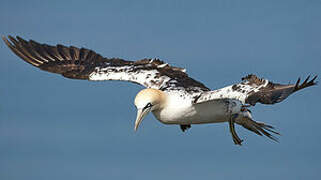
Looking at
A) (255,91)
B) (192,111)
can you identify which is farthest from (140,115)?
(255,91)

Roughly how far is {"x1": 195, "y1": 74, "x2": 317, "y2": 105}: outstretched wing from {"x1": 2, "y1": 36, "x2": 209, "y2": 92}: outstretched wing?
2.49m

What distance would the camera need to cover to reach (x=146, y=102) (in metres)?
20.7

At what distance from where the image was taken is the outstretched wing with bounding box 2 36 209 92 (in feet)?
77.9

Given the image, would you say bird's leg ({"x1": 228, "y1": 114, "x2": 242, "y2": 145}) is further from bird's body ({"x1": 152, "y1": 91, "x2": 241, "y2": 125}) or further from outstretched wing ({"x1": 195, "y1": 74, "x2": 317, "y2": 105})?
outstretched wing ({"x1": 195, "y1": 74, "x2": 317, "y2": 105})

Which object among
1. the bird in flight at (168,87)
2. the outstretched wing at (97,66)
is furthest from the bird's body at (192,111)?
the outstretched wing at (97,66)

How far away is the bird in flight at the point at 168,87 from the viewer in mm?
19469

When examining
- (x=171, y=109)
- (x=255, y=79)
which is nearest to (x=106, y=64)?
(x=171, y=109)

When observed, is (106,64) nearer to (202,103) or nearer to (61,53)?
(61,53)

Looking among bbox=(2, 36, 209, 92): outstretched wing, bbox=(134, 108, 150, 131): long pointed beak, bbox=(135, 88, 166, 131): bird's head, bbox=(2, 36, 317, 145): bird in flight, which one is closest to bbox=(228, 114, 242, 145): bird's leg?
bbox=(2, 36, 317, 145): bird in flight

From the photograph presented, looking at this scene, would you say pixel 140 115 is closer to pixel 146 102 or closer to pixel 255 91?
pixel 146 102

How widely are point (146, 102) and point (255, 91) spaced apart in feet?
10.7

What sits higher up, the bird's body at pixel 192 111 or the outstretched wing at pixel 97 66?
the outstretched wing at pixel 97 66

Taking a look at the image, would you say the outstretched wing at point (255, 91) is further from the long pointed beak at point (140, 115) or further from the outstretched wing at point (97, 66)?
the outstretched wing at point (97, 66)

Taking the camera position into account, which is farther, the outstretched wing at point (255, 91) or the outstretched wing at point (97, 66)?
the outstretched wing at point (97, 66)
